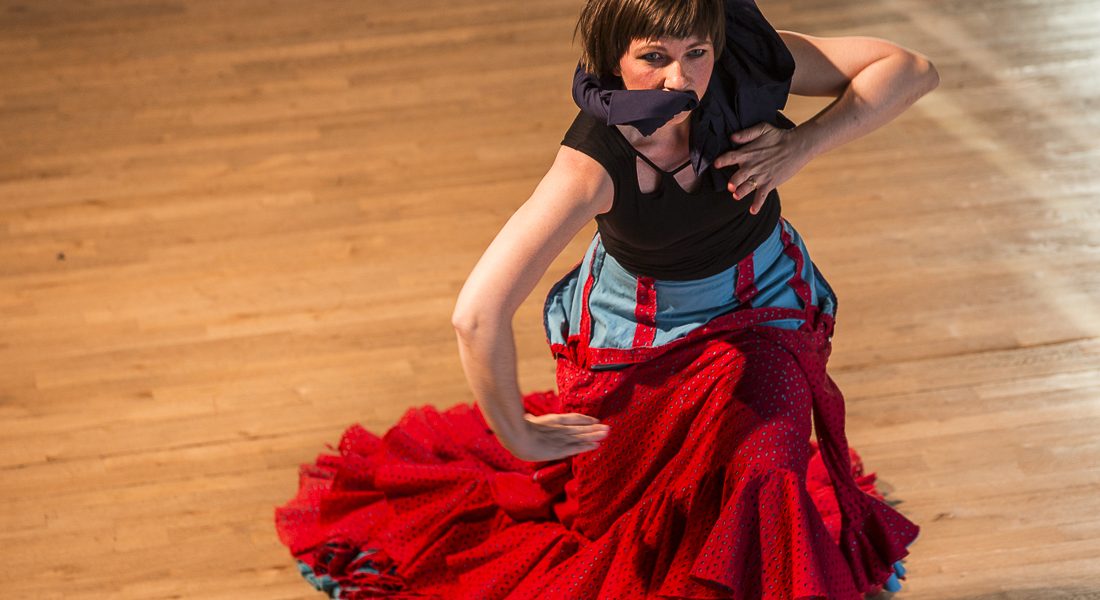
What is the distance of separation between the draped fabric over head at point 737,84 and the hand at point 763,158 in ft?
0.06

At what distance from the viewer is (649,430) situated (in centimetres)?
247

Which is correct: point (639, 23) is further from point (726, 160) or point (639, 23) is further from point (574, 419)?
point (574, 419)

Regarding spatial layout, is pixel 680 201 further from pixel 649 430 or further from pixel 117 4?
pixel 117 4

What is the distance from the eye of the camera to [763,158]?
7.52 feet

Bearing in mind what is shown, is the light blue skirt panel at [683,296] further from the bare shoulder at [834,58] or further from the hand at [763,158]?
the bare shoulder at [834,58]

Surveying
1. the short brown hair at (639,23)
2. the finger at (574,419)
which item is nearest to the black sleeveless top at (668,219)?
the short brown hair at (639,23)

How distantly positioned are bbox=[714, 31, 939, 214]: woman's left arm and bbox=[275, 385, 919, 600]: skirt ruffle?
51cm

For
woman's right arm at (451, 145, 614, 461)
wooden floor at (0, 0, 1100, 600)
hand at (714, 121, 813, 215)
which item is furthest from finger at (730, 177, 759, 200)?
wooden floor at (0, 0, 1100, 600)

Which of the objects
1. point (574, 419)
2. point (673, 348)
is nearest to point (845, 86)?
point (673, 348)

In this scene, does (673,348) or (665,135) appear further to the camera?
(673,348)

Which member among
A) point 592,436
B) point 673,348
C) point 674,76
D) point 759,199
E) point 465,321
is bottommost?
point 592,436

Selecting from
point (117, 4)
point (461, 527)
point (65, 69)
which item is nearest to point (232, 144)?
point (65, 69)

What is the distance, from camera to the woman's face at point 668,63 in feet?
6.84

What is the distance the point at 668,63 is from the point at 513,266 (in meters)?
0.38
